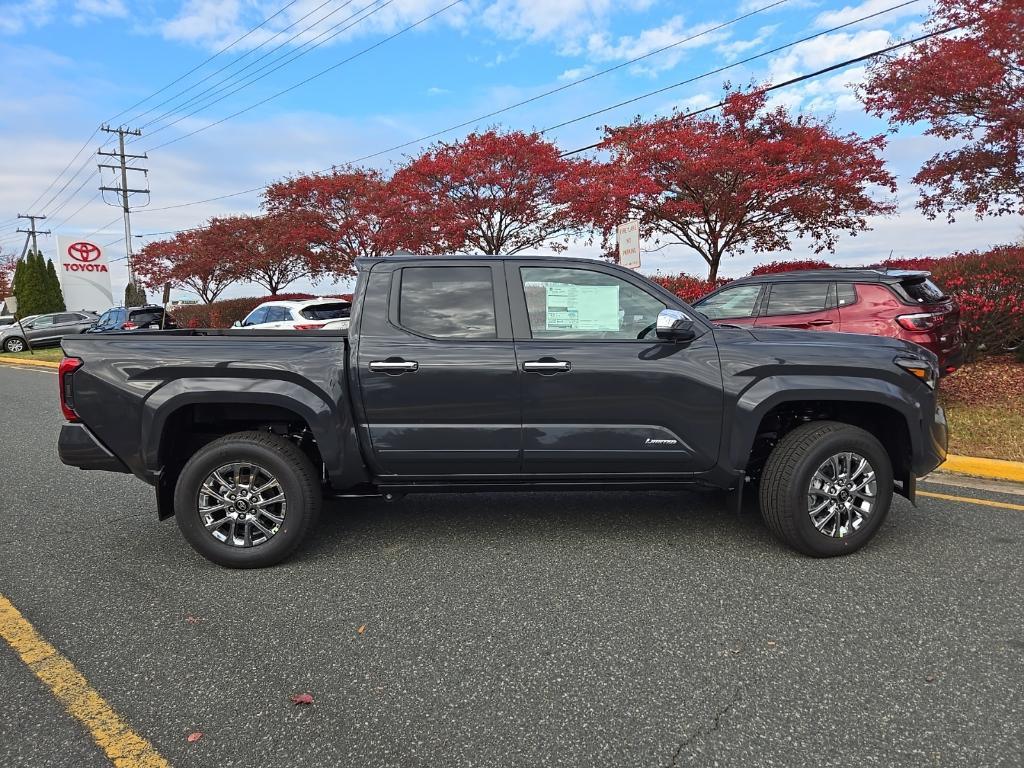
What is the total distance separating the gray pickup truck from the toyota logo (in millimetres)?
52782

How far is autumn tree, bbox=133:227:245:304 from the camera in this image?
29.9 meters

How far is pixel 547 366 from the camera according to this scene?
372 cm

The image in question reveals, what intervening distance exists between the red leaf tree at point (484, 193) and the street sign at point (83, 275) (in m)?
39.1

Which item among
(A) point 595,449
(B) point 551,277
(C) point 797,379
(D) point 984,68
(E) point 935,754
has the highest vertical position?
(D) point 984,68

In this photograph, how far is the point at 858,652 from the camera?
2793 mm

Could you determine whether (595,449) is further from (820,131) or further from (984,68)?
(820,131)

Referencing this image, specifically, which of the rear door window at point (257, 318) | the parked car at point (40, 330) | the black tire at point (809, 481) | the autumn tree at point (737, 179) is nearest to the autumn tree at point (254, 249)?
the parked car at point (40, 330)

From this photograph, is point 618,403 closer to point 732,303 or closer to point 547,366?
point 547,366

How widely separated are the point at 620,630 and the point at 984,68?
9.91m

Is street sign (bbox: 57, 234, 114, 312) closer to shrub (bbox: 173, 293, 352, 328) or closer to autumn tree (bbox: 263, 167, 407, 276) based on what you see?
shrub (bbox: 173, 293, 352, 328)

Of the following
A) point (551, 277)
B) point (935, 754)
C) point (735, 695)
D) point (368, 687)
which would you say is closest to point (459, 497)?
point (551, 277)

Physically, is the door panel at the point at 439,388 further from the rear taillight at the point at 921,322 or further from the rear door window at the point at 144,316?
the rear door window at the point at 144,316

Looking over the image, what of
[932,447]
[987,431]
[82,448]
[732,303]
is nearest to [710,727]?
[932,447]

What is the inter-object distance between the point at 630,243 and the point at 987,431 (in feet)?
16.8
